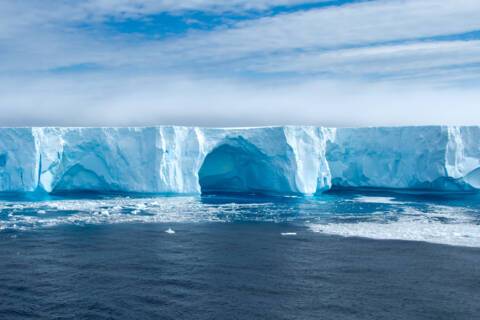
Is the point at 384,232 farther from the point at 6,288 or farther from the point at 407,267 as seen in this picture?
the point at 6,288

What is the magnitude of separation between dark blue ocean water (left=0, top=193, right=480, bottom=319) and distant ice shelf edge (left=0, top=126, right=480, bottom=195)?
7655mm

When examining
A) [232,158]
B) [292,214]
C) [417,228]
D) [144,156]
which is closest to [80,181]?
[144,156]

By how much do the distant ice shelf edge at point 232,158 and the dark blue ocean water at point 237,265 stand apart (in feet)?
25.1

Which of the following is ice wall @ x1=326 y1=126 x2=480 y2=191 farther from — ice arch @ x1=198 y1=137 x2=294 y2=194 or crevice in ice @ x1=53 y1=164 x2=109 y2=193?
crevice in ice @ x1=53 y1=164 x2=109 y2=193

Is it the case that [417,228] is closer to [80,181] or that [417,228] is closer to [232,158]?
[232,158]

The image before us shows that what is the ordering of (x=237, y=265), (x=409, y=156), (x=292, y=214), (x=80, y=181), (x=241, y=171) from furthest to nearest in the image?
(x=241, y=171), (x=409, y=156), (x=80, y=181), (x=292, y=214), (x=237, y=265)

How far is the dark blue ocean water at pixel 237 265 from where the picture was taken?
9.61 m

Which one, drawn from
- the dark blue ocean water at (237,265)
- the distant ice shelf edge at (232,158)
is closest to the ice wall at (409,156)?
the distant ice shelf edge at (232,158)

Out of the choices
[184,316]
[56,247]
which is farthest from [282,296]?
[56,247]

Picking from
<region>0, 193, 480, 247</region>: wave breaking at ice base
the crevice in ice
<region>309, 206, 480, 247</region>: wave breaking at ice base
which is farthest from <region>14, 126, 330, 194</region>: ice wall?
<region>309, 206, 480, 247</region>: wave breaking at ice base

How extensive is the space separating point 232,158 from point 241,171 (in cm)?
106

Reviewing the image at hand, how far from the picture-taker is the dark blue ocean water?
31.5 feet

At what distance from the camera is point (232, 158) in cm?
3322

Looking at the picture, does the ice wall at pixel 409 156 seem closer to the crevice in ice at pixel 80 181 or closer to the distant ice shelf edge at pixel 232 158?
the distant ice shelf edge at pixel 232 158
